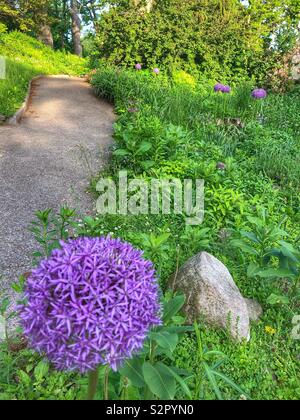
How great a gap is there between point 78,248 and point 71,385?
1180mm

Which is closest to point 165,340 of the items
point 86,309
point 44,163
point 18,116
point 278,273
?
point 86,309

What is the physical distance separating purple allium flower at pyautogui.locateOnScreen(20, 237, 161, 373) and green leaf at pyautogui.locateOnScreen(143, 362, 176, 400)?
0.36 m

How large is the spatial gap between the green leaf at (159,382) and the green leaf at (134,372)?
0.05 metres

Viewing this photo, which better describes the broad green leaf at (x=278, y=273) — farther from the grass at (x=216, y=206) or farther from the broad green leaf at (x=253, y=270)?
the grass at (x=216, y=206)

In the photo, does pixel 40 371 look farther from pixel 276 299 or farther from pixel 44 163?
pixel 44 163

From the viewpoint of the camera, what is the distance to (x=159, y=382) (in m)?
1.60

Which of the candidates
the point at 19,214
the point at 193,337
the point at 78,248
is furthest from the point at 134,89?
the point at 78,248

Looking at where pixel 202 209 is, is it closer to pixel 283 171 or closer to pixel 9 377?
pixel 283 171

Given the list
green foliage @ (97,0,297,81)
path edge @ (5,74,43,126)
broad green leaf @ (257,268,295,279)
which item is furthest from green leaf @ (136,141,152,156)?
green foliage @ (97,0,297,81)

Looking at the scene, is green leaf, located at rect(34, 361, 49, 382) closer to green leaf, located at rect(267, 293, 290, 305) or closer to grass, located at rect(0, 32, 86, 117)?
Result: green leaf, located at rect(267, 293, 290, 305)

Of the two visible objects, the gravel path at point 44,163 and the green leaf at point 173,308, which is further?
the gravel path at point 44,163

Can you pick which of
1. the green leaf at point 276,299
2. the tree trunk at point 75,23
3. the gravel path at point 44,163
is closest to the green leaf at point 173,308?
the green leaf at point 276,299

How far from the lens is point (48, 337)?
1221 millimetres

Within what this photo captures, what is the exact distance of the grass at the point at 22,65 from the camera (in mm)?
7716
